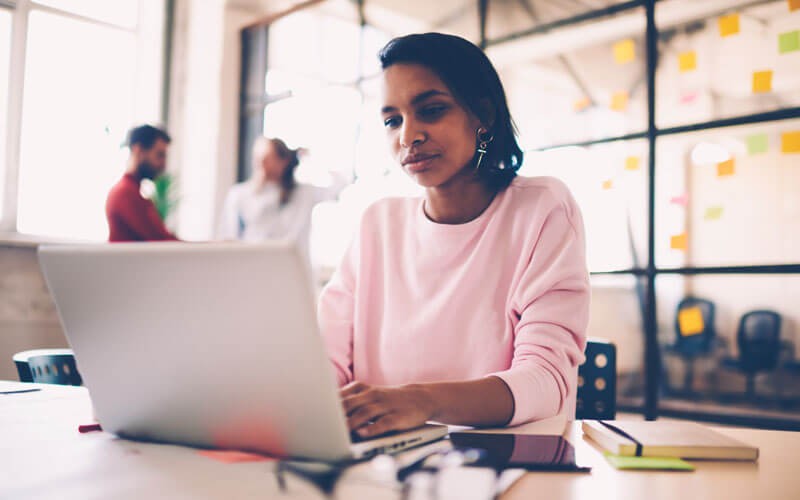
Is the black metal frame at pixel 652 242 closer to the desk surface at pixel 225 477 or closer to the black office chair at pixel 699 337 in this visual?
the desk surface at pixel 225 477

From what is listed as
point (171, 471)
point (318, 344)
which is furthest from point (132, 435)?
point (318, 344)

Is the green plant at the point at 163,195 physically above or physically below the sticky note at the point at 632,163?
below

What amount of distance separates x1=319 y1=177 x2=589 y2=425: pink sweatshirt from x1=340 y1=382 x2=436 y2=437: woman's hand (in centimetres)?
22

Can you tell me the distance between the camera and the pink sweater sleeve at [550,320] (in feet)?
2.90

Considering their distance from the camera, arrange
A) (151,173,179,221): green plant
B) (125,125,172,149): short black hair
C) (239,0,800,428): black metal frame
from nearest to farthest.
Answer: (239,0,800,428): black metal frame < (125,125,172,149): short black hair < (151,173,179,221): green plant

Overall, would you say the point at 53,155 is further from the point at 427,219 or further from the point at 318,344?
the point at 318,344

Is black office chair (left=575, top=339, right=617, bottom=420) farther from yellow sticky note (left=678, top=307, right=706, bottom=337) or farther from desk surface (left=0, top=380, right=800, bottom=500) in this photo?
yellow sticky note (left=678, top=307, right=706, bottom=337)

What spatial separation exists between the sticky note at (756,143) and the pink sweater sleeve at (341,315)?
2391mm

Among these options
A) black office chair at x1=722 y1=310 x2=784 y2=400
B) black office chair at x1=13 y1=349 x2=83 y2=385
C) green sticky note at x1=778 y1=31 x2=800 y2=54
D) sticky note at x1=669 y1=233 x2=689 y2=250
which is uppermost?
green sticky note at x1=778 y1=31 x2=800 y2=54

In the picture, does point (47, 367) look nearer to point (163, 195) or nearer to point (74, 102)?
point (163, 195)

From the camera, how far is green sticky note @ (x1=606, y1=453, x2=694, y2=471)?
0.63 metres

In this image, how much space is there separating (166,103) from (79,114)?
672 mm

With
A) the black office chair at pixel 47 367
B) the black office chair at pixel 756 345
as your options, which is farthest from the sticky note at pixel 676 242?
the black office chair at pixel 47 367

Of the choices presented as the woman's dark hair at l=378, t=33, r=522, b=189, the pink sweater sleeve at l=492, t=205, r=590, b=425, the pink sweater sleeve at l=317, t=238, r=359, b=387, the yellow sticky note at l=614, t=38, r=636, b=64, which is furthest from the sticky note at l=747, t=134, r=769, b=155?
the pink sweater sleeve at l=317, t=238, r=359, b=387
